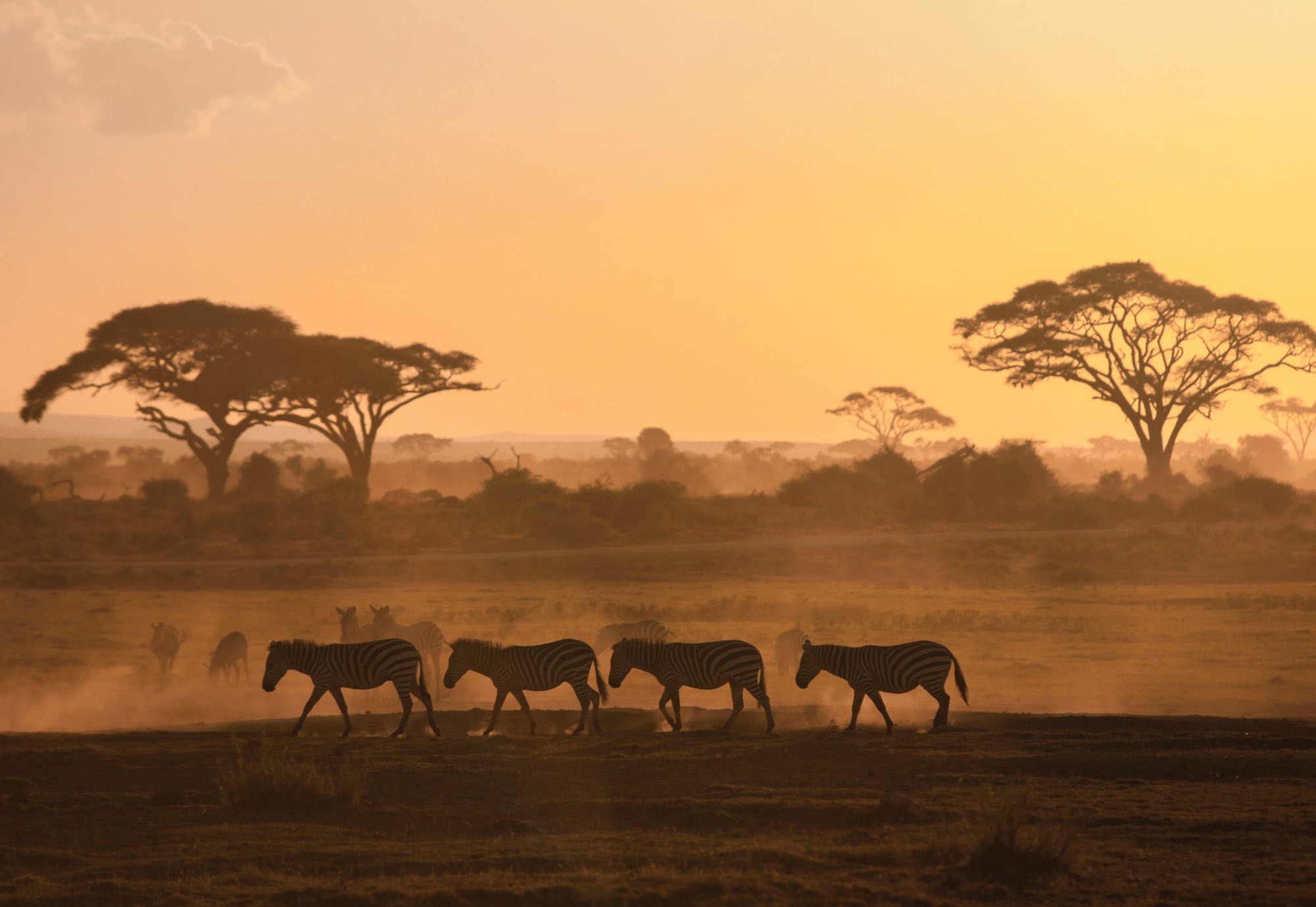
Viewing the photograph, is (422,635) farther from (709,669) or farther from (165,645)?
(709,669)

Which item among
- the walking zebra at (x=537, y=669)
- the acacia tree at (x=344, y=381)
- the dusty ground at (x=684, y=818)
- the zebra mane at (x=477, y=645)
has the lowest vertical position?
the dusty ground at (x=684, y=818)

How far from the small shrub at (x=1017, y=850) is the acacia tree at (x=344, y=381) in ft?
162

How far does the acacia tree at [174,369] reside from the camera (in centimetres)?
5766

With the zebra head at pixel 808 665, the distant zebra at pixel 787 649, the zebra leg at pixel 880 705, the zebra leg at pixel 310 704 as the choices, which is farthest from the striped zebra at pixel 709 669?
the distant zebra at pixel 787 649

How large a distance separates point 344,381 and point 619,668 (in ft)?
143

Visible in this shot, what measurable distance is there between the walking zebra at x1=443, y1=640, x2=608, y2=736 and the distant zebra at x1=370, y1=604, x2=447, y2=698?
4.00m

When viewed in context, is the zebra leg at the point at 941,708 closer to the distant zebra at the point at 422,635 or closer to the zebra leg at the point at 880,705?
the zebra leg at the point at 880,705

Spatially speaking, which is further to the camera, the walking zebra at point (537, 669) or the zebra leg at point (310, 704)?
the walking zebra at point (537, 669)

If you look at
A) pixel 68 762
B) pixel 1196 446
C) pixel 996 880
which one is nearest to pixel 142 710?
pixel 68 762

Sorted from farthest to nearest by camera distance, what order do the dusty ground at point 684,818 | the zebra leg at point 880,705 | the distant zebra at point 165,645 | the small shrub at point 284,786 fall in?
the distant zebra at point 165,645 < the zebra leg at point 880,705 < the small shrub at point 284,786 < the dusty ground at point 684,818

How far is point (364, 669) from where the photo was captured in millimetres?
16578

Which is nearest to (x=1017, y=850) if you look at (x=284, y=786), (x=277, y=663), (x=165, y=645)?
(x=284, y=786)

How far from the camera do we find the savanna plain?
31.7ft

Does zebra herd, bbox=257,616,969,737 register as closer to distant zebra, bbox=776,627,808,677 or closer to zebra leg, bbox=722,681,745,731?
zebra leg, bbox=722,681,745,731
